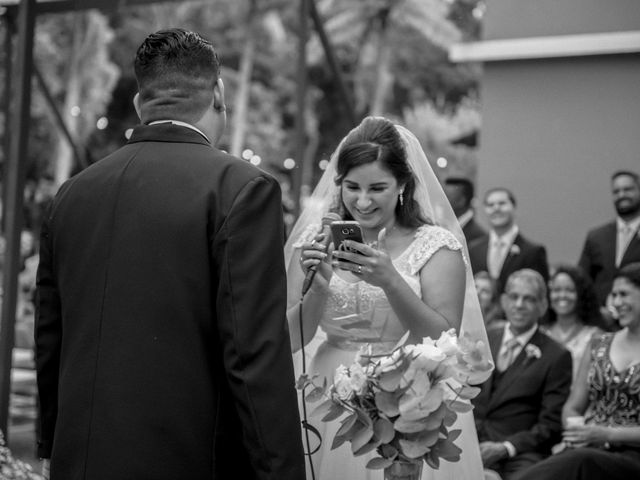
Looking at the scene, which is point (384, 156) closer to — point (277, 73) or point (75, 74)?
point (75, 74)

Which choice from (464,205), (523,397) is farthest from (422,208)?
(464,205)

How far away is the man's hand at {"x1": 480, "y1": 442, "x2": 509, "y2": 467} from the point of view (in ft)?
17.6

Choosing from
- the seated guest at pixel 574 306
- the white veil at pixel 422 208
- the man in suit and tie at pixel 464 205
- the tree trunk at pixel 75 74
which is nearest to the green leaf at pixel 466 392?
the white veil at pixel 422 208

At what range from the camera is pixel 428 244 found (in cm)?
385

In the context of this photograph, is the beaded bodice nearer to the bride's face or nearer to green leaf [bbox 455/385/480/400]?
the bride's face

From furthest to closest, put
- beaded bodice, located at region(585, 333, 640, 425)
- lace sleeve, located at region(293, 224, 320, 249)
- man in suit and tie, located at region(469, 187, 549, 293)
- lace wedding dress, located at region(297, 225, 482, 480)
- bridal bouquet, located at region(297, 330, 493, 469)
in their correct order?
man in suit and tie, located at region(469, 187, 549, 293), beaded bodice, located at region(585, 333, 640, 425), lace sleeve, located at region(293, 224, 320, 249), lace wedding dress, located at region(297, 225, 482, 480), bridal bouquet, located at region(297, 330, 493, 469)

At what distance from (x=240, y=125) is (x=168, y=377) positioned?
29.9 meters

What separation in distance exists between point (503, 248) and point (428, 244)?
13.5 feet

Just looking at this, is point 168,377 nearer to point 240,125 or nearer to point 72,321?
point 72,321

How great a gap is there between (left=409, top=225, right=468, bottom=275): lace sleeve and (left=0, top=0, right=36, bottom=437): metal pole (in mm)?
2732

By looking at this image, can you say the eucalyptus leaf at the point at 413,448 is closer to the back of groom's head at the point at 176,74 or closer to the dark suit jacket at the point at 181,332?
the dark suit jacket at the point at 181,332

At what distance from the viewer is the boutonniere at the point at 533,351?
18.7ft

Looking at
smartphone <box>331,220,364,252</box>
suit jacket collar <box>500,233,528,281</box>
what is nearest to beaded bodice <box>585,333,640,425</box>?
suit jacket collar <box>500,233,528,281</box>

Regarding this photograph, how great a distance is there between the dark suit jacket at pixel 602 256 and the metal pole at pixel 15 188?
4362 mm
